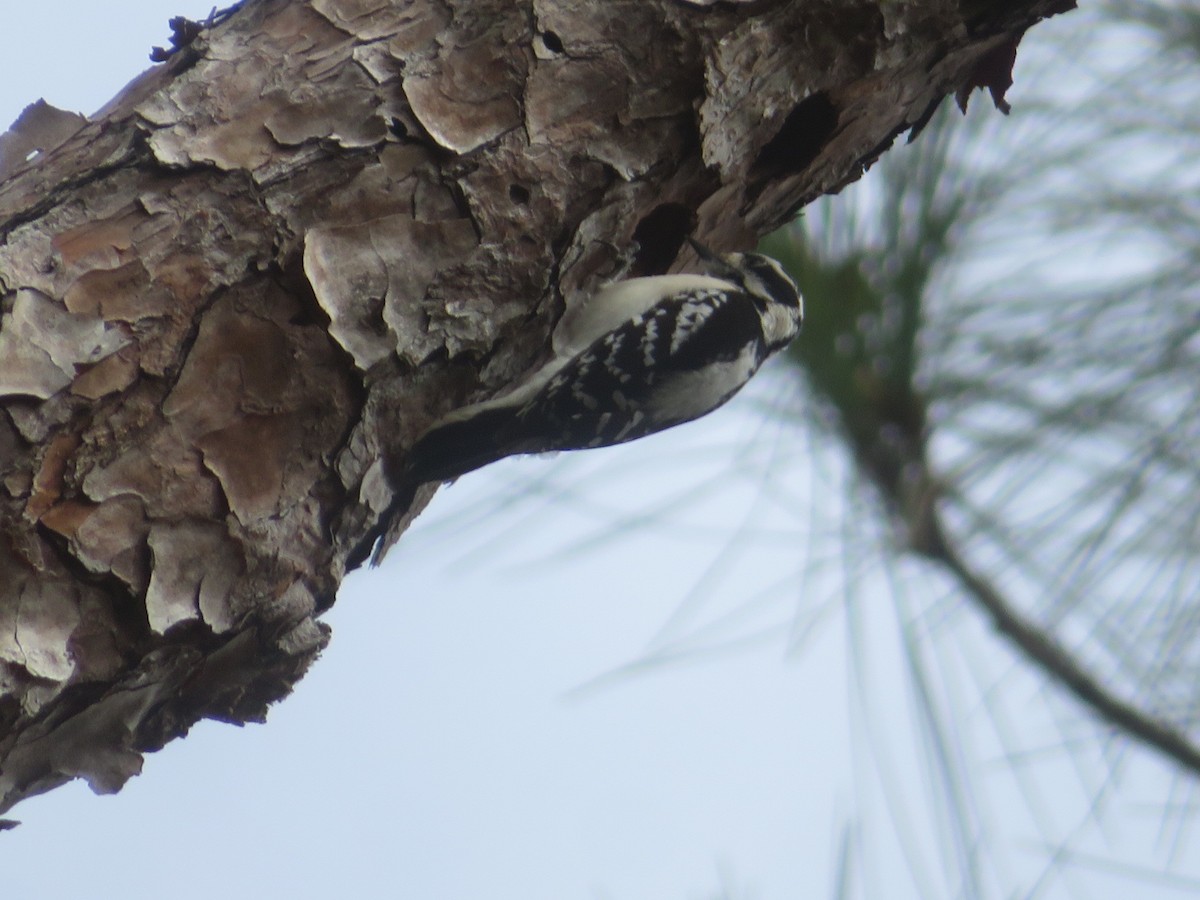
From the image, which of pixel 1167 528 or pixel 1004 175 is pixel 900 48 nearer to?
pixel 1004 175

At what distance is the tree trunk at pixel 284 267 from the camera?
169 cm

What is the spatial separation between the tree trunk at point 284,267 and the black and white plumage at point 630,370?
0.08 m

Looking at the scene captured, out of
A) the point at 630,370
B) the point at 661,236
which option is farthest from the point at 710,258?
the point at 630,370

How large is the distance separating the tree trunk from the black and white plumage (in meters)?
0.08

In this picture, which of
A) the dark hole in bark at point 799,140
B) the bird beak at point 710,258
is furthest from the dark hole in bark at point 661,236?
the dark hole in bark at point 799,140

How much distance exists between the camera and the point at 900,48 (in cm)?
234

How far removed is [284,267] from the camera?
1886mm

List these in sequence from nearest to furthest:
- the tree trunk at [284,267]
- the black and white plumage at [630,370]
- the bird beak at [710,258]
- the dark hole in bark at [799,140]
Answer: the tree trunk at [284,267] → the black and white plumage at [630,370] → the dark hole in bark at [799,140] → the bird beak at [710,258]

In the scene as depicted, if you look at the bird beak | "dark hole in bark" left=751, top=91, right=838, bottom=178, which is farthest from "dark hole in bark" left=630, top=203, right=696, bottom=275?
"dark hole in bark" left=751, top=91, right=838, bottom=178

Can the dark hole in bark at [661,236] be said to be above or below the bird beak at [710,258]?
above

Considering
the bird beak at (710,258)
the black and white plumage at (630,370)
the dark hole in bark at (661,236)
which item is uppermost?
the dark hole in bark at (661,236)

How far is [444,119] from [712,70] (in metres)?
0.50

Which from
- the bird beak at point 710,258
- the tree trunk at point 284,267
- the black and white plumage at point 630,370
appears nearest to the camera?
the tree trunk at point 284,267

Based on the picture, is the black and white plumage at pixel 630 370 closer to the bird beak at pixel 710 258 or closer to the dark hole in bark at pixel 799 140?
the bird beak at pixel 710 258
